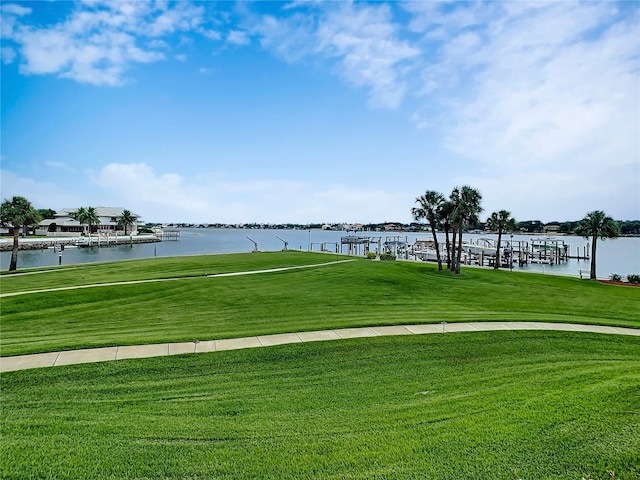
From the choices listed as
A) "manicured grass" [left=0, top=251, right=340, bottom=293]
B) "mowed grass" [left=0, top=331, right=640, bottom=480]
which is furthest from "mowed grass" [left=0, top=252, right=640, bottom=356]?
"mowed grass" [left=0, top=331, right=640, bottom=480]

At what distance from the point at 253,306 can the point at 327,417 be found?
10.6 metres

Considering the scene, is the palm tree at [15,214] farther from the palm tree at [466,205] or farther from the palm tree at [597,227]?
the palm tree at [597,227]

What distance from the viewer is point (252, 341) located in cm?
1106

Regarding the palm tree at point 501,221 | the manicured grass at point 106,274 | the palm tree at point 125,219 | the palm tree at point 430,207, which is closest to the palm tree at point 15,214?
the manicured grass at point 106,274

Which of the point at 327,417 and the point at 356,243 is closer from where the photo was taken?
the point at 327,417

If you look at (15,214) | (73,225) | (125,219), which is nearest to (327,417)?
(15,214)

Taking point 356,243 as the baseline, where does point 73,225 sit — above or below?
above

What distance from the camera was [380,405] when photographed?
675cm

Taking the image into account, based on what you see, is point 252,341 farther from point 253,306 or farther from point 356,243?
Answer: point 356,243

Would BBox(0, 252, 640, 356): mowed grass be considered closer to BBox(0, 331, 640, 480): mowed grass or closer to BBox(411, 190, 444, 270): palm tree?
BBox(0, 331, 640, 480): mowed grass

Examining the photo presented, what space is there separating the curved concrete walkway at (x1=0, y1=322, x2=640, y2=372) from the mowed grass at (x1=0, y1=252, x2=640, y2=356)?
1.55ft

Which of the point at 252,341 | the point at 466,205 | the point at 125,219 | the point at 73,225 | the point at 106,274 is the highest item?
the point at 125,219

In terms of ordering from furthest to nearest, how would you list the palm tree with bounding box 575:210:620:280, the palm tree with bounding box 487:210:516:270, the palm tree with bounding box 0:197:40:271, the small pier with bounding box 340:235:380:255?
→ the small pier with bounding box 340:235:380:255 → the palm tree with bounding box 487:210:516:270 → the palm tree with bounding box 575:210:620:280 → the palm tree with bounding box 0:197:40:271

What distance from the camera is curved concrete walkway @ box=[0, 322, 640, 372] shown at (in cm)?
905
